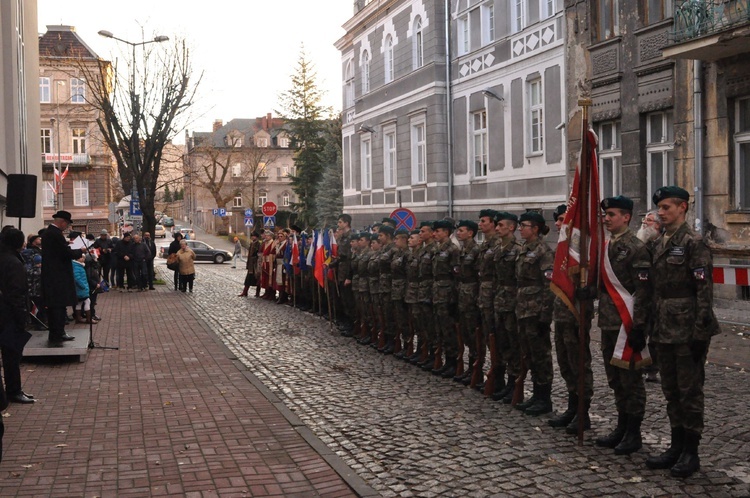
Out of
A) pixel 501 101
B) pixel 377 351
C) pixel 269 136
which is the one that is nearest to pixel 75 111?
pixel 269 136

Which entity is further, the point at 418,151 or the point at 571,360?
the point at 418,151

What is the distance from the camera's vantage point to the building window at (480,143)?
2905cm

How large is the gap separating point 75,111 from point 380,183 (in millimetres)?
46459

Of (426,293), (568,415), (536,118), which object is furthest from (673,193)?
(536,118)

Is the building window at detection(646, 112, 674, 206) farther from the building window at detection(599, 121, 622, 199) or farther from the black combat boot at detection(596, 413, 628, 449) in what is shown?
the black combat boot at detection(596, 413, 628, 449)

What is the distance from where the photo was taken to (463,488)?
6.41m

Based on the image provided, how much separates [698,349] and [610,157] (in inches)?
584

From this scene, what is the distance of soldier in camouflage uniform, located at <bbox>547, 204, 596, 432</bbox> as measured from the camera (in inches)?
314

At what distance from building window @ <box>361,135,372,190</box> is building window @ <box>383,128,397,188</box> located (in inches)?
82.6

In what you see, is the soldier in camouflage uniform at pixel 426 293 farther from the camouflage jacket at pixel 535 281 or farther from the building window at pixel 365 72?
the building window at pixel 365 72

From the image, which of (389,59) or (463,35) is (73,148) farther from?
(463,35)

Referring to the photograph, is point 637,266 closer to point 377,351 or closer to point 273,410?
point 273,410

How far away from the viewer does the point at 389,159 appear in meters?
36.7

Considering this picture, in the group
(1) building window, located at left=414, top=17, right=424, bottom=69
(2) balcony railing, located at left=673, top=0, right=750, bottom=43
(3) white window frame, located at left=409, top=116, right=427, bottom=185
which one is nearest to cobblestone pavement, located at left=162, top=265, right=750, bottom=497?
(2) balcony railing, located at left=673, top=0, right=750, bottom=43
